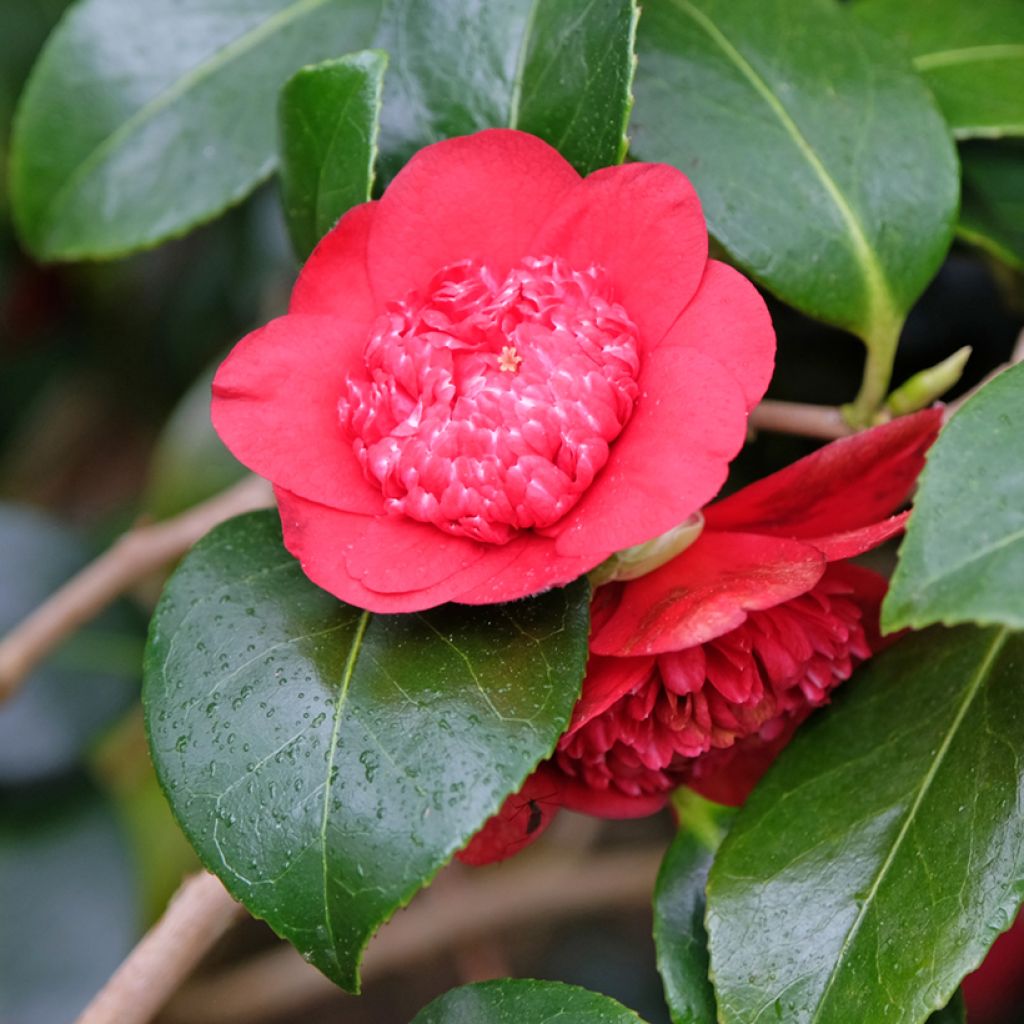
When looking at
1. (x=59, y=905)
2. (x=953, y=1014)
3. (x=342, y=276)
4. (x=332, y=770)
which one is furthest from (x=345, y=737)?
(x=59, y=905)

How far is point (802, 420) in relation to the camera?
2.54 feet

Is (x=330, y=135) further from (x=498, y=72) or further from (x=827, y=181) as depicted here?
(x=827, y=181)

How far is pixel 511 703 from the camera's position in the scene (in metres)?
0.53

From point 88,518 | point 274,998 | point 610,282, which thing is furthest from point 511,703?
point 88,518

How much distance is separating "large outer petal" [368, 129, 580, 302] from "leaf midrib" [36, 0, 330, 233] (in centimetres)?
41

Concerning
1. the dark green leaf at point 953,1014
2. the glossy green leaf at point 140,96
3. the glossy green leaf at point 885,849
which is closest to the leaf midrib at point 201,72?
the glossy green leaf at point 140,96

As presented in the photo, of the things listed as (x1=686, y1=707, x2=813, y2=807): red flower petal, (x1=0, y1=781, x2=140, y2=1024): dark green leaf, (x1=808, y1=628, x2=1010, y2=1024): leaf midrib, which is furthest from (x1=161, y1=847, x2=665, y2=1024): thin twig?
(x1=808, y1=628, x2=1010, y2=1024): leaf midrib

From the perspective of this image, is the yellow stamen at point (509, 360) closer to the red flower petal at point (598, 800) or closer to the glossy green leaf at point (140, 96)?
the red flower petal at point (598, 800)

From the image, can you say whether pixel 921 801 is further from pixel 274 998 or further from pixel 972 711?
pixel 274 998

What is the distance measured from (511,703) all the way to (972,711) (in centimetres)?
25

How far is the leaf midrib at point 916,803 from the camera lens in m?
0.58

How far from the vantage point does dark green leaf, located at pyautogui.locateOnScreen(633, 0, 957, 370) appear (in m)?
0.71

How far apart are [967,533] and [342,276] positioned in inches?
13.1

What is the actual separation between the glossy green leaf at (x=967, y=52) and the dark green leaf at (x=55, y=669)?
953mm
